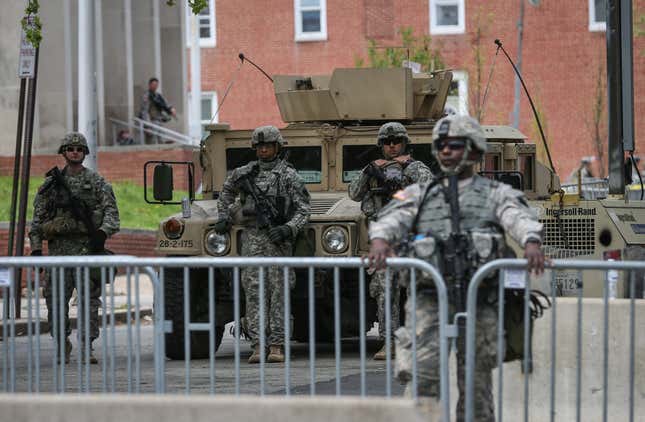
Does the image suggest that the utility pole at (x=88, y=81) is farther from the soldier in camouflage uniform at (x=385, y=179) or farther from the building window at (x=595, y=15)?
the building window at (x=595, y=15)

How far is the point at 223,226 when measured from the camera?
485 inches

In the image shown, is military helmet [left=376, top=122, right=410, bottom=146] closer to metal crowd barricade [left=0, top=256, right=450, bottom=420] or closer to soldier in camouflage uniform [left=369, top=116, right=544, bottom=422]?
metal crowd barricade [left=0, top=256, right=450, bottom=420]

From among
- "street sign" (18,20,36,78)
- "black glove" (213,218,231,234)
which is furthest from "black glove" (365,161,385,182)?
"street sign" (18,20,36,78)

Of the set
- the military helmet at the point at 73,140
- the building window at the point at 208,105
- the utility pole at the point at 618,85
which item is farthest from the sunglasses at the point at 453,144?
the building window at the point at 208,105

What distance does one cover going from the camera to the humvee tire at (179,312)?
9115 mm

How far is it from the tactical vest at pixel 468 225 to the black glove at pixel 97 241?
18.3ft

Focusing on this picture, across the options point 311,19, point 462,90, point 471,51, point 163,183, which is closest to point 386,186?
point 163,183

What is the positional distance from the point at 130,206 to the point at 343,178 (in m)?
13.1

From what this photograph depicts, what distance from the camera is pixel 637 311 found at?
8.34 m

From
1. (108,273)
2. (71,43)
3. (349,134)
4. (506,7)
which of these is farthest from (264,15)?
(108,273)

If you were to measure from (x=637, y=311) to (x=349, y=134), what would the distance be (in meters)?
5.60

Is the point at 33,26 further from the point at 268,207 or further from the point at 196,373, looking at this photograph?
the point at 196,373

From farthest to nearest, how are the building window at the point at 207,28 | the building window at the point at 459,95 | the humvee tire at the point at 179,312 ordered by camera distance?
the building window at the point at 207,28, the building window at the point at 459,95, the humvee tire at the point at 179,312

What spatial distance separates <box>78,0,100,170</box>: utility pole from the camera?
1770 centimetres
